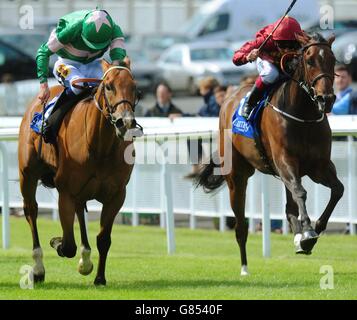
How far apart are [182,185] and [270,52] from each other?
163 inches

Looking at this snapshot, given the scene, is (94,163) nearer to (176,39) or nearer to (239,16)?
(239,16)

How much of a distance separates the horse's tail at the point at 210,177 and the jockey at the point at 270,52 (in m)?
1.20

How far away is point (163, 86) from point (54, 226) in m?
2.34


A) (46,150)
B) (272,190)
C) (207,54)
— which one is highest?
(46,150)

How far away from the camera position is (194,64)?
32.3m

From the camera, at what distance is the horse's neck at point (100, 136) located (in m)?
9.42

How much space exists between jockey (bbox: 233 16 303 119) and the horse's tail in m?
1.20

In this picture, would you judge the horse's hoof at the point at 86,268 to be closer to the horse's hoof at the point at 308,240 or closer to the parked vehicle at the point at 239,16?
the horse's hoof at the point at 308,240

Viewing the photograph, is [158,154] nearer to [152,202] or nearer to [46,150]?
[152,202]

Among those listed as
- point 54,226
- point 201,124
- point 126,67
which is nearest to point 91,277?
point 126,67

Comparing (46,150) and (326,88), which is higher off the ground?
(326,88)

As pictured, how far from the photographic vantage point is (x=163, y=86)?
15.8 m

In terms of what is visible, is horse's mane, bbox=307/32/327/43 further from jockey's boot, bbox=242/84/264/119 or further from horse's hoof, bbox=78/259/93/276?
horse's hoof, bbox=78/259/93/276

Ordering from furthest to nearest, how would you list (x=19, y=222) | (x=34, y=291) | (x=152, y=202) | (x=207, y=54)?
(x=207, y=54)
(x=19, y=222)
(x=152, y=202)
(x=34, y=291)
